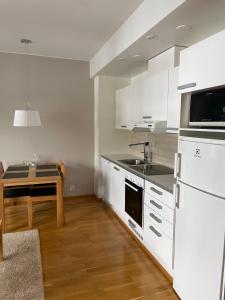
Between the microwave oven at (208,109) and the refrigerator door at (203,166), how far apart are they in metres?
0.15

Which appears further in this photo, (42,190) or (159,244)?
(42,190)

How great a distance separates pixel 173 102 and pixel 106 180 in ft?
6.65

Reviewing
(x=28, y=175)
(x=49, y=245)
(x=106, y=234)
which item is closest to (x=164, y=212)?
(x=106, y=234)

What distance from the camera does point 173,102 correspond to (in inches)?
95.8

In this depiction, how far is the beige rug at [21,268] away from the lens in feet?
6.39

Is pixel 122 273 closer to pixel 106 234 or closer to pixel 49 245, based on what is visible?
pixel 106 234

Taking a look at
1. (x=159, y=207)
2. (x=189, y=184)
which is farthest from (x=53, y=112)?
(x=189, y=184)

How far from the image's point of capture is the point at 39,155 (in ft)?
13.6

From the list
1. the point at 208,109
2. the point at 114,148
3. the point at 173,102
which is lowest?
the point at 114,148

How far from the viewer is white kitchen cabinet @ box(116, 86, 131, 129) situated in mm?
3623

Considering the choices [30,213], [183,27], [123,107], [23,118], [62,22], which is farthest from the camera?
[123,107]

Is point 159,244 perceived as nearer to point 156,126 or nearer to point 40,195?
point 156,126

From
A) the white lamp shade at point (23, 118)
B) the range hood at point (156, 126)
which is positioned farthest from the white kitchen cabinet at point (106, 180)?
the white lamp shade at point (23, 118)

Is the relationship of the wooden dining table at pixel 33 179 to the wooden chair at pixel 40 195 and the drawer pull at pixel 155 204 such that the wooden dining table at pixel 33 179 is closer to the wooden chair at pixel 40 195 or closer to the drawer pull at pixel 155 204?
the wooden chair at pixel 40 195
